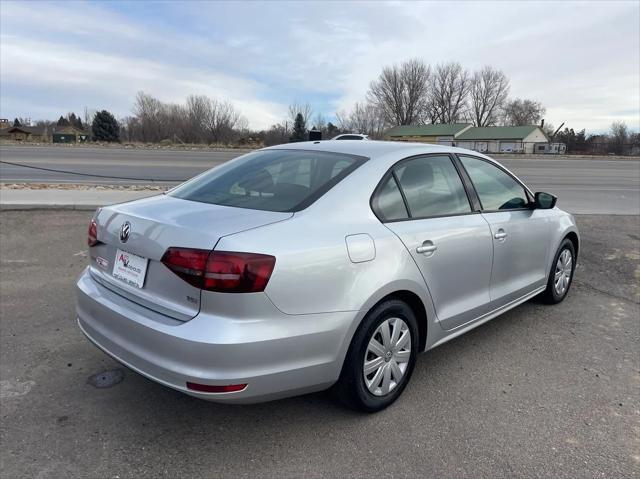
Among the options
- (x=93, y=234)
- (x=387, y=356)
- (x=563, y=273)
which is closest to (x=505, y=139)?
(x=563, y=273)

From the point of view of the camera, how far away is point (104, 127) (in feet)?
212

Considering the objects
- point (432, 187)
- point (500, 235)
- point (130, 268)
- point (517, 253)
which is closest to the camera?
point (130, 268)

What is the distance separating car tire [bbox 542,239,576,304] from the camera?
4727 mm

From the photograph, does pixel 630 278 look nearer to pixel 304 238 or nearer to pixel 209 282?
pixel 304 238

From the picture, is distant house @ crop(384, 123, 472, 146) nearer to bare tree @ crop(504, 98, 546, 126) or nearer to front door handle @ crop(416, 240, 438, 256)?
bare tree @ crop(504, 98, 546, 126)

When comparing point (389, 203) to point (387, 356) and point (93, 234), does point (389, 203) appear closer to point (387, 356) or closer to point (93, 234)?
point (387, 356)

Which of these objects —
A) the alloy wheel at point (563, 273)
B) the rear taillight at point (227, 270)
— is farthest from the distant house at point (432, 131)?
the rear taillight at point (227, 270)

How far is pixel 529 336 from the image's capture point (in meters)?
4.18

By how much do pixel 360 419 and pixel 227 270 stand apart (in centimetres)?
134

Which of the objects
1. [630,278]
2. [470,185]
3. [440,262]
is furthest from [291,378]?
[630,278]

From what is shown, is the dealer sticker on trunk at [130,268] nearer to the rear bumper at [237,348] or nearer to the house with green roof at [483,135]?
the rear bumper at [237,348]

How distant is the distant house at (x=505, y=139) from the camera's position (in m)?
78.4

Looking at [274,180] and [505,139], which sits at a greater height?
[505,139]

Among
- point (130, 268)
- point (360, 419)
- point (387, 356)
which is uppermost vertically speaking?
point (130, 268)
